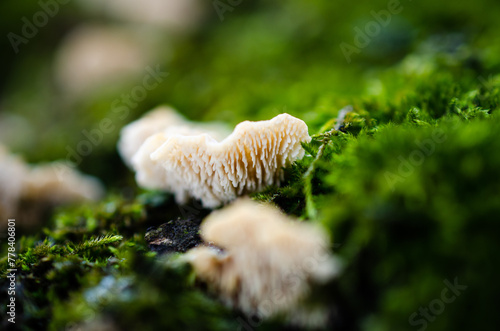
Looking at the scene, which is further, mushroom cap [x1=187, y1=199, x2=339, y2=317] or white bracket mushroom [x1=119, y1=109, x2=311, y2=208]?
white bracket mushroom [x1=119, y1=109, x2=311, y2=208]

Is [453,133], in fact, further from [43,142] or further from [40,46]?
[40,46]

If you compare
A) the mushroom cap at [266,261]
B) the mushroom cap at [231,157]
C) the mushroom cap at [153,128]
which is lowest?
the mushroom cap at [266,261]

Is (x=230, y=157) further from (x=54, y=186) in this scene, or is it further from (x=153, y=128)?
(x=54, y=186)

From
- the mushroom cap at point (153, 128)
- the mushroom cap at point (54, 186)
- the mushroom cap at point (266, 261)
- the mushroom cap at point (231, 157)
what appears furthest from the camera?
the mushroom cap at point (54, 186)

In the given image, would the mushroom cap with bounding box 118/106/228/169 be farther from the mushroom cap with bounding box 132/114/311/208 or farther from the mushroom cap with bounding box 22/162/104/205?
the mushroom cap with bounding box 22/162/104/205

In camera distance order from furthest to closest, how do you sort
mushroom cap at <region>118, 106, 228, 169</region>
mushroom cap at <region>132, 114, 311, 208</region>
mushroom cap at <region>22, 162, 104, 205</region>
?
mushroom cap at <region>22, 162, 104, 205</region> < mushroom cap at <region>118, 106, 228, 169</region> < mushroom cap at <region>132, 114, 311, 208</region>

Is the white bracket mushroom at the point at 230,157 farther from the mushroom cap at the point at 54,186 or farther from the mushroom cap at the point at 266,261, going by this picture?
the mushroom cap at the point at 54,186

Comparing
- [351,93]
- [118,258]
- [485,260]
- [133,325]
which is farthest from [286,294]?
[351,93]

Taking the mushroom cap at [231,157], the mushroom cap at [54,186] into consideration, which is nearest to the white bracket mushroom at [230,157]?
the mushroom cap at [231,157]

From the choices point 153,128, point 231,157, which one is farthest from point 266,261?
point 153,128

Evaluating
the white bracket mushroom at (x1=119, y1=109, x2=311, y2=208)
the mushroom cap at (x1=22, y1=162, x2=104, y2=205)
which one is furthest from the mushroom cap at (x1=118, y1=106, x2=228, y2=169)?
the mushroom cap at (x1=22, y1=162, x2=104, y2=205)
